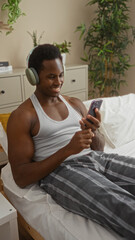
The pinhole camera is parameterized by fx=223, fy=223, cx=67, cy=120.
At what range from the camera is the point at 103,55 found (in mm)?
2646

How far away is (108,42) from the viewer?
2.61 meters

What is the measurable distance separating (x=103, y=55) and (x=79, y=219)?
7.15 ft

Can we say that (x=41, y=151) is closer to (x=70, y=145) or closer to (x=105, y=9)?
(x=70, y=145)

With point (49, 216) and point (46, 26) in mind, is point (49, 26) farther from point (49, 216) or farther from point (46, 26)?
point (49, 216)

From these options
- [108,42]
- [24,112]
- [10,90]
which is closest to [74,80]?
[108,42]

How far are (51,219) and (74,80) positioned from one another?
70.6 inches

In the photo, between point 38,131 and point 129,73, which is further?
point 129,73

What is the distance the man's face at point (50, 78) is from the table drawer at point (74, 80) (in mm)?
1319

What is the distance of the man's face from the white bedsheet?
1.46 feet

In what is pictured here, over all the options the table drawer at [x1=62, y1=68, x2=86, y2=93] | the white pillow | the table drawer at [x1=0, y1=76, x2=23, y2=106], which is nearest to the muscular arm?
the white pillow

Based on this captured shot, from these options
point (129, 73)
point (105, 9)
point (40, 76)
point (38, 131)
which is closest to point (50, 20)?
point (105, 9)

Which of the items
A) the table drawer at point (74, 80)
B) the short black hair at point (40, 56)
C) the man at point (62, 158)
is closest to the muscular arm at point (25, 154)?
the man at point (62, 158)

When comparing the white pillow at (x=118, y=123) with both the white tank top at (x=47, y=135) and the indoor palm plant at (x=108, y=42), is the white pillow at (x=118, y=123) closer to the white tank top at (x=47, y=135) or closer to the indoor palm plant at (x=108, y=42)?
the white tank top at (x=47, y=135)

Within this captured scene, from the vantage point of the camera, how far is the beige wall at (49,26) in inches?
93.2
